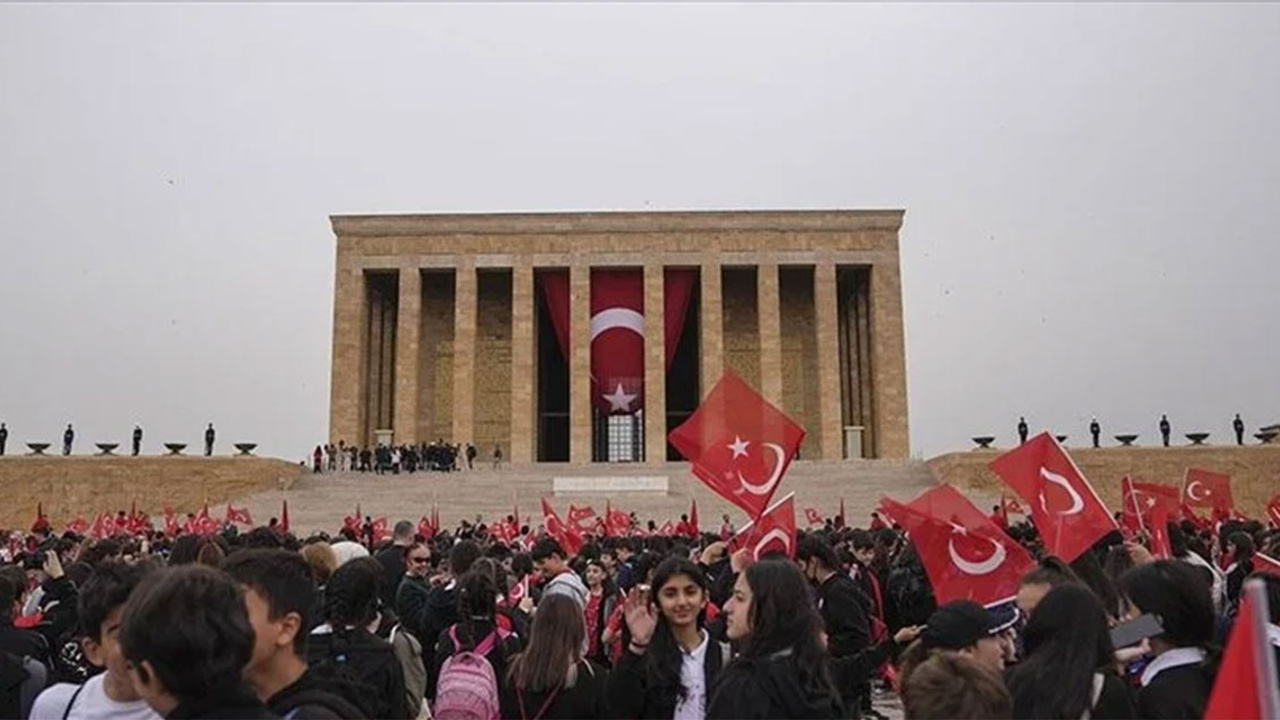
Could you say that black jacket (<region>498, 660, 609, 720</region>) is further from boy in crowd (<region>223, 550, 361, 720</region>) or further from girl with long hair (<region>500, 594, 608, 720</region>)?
boy in crowd (<region>223, 550, 361, 720</region>)

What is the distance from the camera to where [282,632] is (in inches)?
114

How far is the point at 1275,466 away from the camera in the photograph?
28.0 m

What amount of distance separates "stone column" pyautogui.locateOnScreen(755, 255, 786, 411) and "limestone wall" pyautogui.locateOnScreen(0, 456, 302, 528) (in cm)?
1665

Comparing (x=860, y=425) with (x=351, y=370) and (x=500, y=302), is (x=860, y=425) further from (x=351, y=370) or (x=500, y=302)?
(x=351, y=370)

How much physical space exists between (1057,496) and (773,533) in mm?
1727

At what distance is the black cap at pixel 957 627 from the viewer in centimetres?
338

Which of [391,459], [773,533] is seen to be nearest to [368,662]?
[773,533]

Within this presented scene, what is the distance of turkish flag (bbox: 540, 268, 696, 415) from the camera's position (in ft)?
122

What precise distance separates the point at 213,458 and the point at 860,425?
76.1ft

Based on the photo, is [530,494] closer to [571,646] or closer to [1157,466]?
[1157,466]

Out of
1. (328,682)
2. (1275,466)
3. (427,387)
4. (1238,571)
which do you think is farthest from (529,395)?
(328,682)

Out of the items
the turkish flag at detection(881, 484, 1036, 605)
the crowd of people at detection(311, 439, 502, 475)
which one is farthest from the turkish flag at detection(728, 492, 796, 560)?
the crowd of people at detection(311, 439, 502, 475)

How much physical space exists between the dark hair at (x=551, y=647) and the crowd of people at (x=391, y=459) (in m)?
27.2

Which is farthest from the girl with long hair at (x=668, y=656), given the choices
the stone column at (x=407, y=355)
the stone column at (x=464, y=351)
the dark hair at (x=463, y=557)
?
the stone column at (x=407, y=355)
